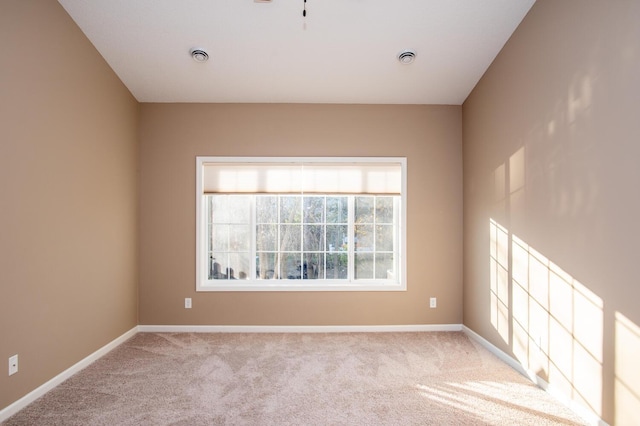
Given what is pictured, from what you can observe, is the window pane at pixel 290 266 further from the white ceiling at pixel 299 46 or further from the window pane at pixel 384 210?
the white ceiling at pixel 299 46

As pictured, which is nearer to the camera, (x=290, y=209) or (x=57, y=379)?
(x=57, y=379)

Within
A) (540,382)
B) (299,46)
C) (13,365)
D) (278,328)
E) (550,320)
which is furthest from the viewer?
(278,328)

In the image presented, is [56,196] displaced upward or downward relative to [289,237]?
upward

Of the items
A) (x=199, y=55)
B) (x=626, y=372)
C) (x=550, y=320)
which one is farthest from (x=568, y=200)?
(x=199, y=55)

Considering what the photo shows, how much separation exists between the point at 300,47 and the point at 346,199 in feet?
5.59

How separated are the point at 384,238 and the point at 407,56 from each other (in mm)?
1977

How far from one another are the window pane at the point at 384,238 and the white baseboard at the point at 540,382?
→ 4.13ft

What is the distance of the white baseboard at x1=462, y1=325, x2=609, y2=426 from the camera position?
214 cm

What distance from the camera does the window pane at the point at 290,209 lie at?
4016 millimetres

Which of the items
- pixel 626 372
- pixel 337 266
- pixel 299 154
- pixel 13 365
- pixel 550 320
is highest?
pixel 299 154

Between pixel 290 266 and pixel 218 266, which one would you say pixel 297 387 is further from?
pixel 218 266

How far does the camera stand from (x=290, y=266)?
4.02 meters

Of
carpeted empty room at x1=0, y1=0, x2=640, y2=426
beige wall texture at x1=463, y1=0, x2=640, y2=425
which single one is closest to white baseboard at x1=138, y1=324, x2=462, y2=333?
carpeted empty room at x1=0, y1=0, x2=640, y2=426

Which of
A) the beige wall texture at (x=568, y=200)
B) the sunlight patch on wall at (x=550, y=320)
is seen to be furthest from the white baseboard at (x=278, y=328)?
the sunlight patch on wall at (x=550, y=320)
